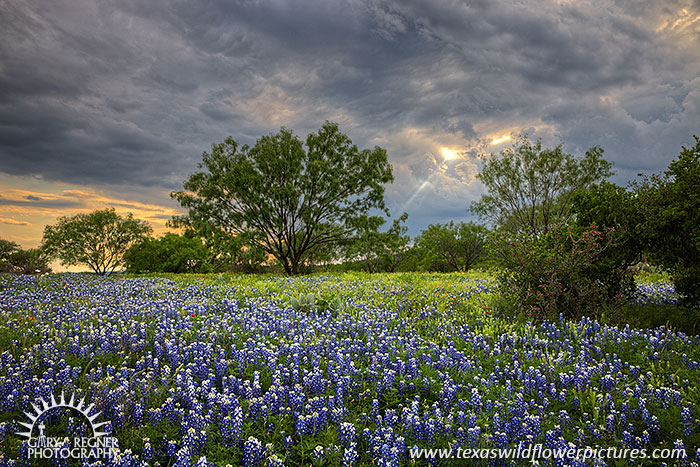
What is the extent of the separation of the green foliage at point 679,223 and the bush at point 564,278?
90 centimetres

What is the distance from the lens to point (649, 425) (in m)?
4.30

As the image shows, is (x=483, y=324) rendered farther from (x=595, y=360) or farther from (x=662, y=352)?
(x=662, y=352)

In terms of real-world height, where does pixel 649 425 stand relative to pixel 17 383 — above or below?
below

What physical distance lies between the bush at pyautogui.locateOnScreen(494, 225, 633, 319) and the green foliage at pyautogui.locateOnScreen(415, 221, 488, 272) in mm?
43095

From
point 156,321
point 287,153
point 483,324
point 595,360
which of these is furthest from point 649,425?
point 287,153

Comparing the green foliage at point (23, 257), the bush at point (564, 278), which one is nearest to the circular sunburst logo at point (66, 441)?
the bush at point (564, 278)

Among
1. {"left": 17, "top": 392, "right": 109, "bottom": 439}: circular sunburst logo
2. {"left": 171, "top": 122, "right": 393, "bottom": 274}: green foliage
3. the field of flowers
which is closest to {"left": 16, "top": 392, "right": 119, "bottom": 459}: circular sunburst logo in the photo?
{"left": 17, "top": 392, "right": 109, "bottom": 439}: circular sunburst logo

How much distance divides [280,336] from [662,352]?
269 inches

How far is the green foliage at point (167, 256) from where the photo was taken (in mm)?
38812

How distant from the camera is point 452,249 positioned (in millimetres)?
54250

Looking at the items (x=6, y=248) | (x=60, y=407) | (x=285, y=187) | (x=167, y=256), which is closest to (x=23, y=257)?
(x=6, y=248)

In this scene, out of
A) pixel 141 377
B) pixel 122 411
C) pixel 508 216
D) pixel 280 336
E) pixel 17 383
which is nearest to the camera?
pixel 122 411

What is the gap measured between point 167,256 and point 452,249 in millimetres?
37619

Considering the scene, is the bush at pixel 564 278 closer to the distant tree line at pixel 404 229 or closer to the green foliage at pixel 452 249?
the distant tree line at pixel 404 229
